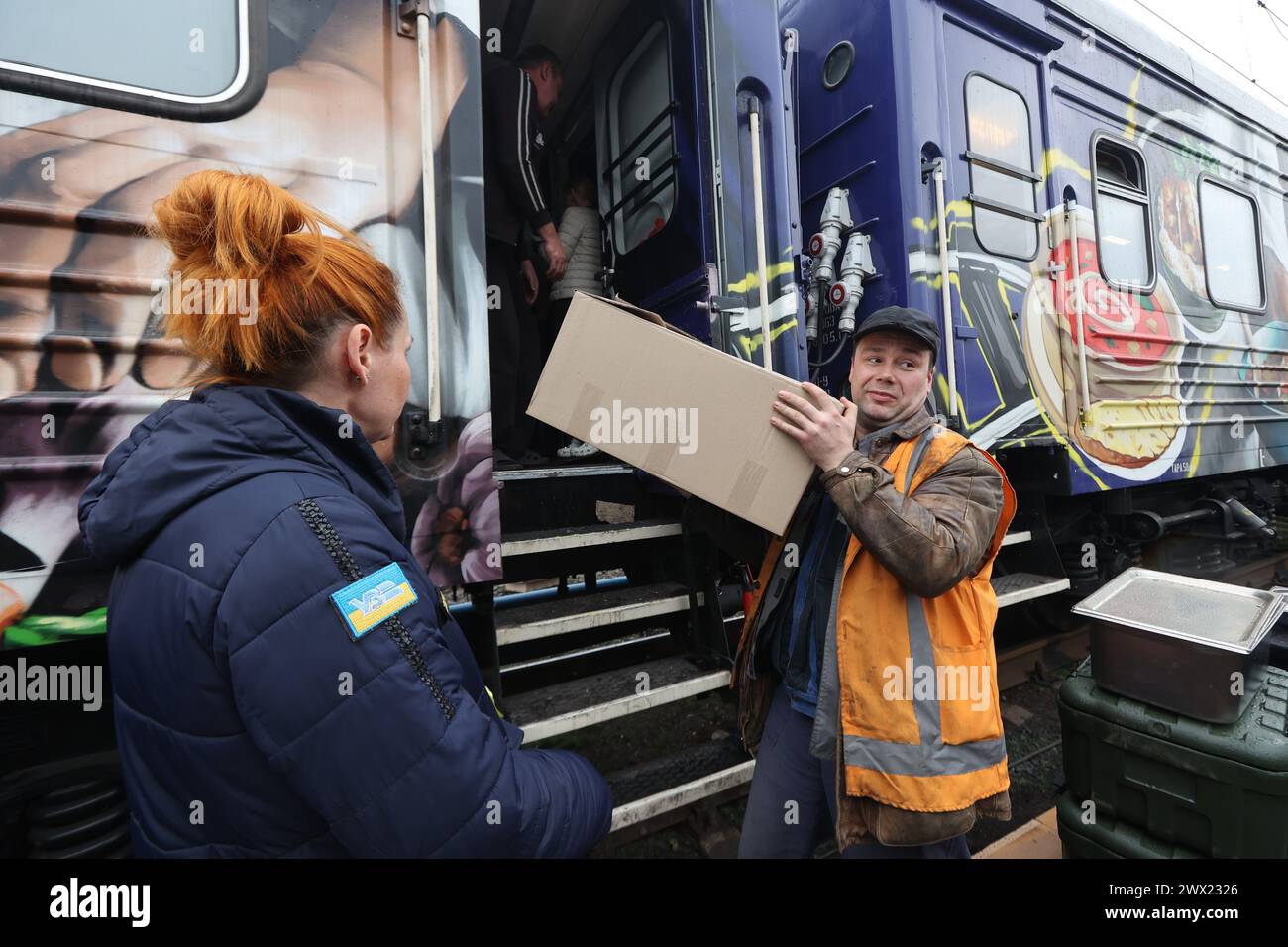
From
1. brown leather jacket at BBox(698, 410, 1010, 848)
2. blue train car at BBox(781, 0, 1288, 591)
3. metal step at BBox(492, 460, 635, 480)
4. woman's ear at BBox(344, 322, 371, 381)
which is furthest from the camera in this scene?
blue train car at BBox(781, 0, 1288, 591)

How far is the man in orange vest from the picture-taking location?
1.25 m

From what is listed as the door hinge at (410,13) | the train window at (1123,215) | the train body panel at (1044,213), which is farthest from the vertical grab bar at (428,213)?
the train window at (1123,215)

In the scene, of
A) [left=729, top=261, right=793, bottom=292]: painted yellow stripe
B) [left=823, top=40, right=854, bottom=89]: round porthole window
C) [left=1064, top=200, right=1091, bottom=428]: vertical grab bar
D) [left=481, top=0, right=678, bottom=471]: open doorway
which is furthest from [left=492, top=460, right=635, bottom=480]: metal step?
[left=1064, top=200, right=1091, bottom=428]: vertical grab bar

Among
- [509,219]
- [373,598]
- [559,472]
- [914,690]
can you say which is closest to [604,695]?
[559,472]

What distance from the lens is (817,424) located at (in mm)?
1332

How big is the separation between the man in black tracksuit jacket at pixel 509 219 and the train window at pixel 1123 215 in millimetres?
3143

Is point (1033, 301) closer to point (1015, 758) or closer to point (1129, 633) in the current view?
point (1129, 633)

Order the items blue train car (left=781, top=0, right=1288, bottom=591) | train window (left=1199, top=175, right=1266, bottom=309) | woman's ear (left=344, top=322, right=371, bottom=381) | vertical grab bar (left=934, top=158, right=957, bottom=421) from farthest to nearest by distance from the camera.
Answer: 1. train window (left=1199, top=175, right=1266, bottom=309)
2. blue train car (left=781, top=0, right=1288, bottom=591)
3. vertical grab bar (left=934, top=158, right=957, bottom=421)
4. woman's ear (left=344, top=322, right=371, bottom=381)

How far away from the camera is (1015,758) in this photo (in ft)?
9.39

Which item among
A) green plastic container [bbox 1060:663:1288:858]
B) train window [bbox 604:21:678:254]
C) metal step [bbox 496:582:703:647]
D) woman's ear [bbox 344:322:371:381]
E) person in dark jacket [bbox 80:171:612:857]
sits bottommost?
green plastic container [bbox 1060:663:1288:858]

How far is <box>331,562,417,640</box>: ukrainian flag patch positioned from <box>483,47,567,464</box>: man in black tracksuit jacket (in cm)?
181

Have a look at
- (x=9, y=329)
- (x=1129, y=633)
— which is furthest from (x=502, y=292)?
(x=1129, y=633)

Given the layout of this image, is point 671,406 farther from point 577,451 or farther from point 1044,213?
point 1044,213

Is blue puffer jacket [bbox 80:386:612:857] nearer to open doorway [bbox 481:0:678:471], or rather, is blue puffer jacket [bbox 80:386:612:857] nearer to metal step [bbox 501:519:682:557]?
metal step [bbox 501:519:682:557]
